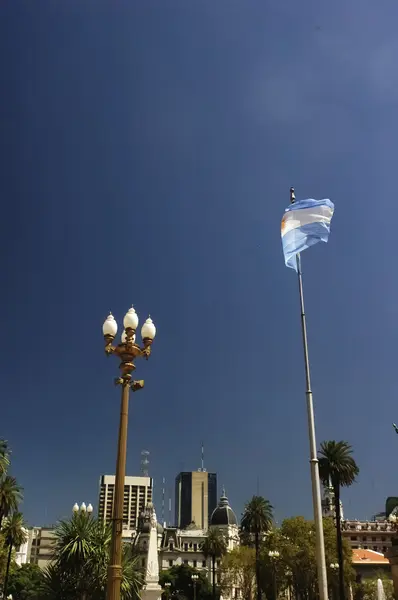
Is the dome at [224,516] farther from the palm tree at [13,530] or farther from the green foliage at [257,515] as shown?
the palm tree at [13,530]

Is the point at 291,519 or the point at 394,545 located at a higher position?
the point at 291,519

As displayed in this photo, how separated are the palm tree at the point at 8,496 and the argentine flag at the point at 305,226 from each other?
1749 inches

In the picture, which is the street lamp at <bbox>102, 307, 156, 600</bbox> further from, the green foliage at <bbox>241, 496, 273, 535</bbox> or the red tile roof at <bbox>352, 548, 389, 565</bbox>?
the red tile roof at <bbox>352, 548, 389, 565</bbox>

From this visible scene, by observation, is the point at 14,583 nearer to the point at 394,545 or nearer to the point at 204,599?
the point at 204,599

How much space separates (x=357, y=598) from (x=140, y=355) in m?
99.1

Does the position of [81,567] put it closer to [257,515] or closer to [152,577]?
[257,515]

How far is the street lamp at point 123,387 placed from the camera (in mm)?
12570

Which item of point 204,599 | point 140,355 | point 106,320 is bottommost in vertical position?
point 204,599

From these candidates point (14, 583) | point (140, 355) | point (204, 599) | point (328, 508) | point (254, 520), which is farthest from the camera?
point (328, 508)

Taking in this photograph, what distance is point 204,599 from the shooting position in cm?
10131

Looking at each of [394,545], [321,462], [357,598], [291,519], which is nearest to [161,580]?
[357,598]

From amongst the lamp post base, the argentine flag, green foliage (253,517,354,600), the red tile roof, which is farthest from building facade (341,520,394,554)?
the lamp post base

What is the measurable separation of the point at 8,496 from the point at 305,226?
46893 millimetres

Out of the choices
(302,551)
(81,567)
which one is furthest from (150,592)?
(81,567)
